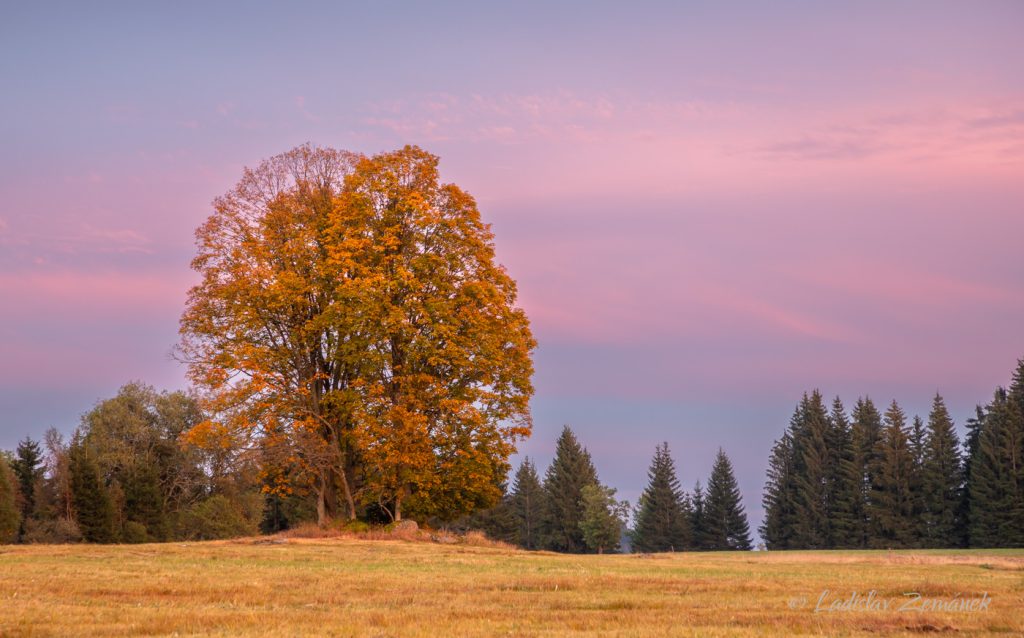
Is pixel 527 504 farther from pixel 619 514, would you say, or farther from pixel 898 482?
pixel 898 482

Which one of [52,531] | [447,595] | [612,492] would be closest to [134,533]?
[52,531]

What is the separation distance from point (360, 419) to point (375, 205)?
10.3 m

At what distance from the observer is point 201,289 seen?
41000 millimetres

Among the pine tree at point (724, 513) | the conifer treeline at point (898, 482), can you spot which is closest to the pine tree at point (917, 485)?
the conifer treeline at point (898, 482)

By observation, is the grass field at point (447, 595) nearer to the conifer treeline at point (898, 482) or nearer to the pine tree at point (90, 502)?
the pine tree at point (90, 502)

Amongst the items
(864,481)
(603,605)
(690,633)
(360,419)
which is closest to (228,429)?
(360,419)

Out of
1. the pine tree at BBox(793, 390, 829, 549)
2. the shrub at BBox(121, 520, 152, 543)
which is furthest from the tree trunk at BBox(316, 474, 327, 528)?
the pine tree at BBox(793, 390, 829, 549)

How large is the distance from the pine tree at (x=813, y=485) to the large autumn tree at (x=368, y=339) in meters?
71.0

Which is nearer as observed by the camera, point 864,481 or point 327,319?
point 327,319

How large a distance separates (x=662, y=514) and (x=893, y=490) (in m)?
32.6

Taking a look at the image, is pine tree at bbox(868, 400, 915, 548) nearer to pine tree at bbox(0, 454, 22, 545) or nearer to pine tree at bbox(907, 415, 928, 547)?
pine tree at bbox(907, 415, 928, 547)

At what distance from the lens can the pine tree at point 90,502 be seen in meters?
59.9

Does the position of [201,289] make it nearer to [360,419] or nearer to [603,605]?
[360,419]

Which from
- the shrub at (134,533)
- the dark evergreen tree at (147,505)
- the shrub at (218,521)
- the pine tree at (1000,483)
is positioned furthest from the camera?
the pine tree at (1000,483)
